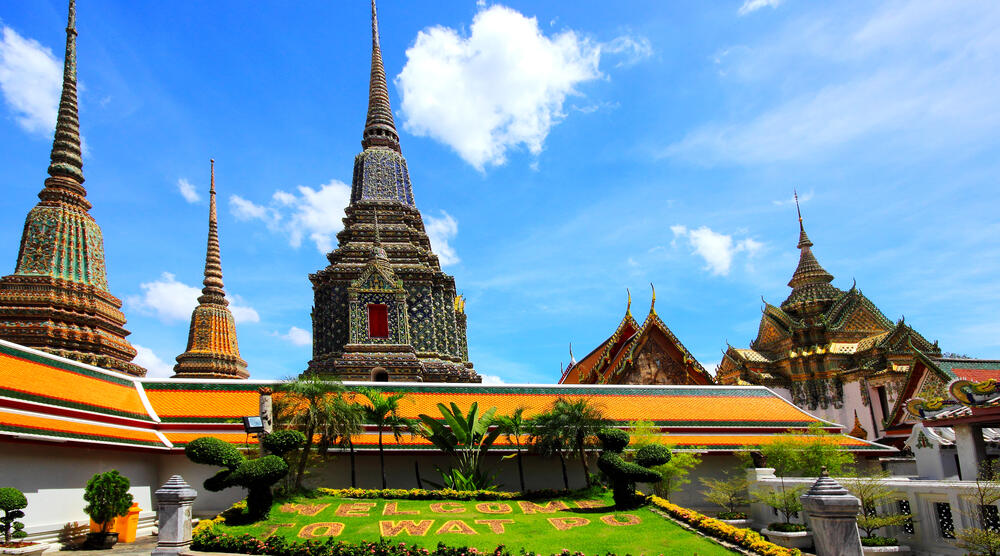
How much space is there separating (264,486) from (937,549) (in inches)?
530

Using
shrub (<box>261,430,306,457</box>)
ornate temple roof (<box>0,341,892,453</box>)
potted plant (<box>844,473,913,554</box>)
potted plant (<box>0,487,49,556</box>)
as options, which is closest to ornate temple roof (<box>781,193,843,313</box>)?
ornate temple roof (<box>0,341,892,453</box>)

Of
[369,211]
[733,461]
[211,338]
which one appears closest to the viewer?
[733,461]

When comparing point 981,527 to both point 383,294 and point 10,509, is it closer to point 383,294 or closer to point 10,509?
point 10,509

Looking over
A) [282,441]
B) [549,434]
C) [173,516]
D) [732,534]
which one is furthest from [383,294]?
[732,534]

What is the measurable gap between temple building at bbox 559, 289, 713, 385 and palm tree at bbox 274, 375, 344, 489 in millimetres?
12375

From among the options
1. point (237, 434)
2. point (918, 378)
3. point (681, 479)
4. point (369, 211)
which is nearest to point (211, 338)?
point (369, 211)

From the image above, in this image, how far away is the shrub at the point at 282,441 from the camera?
16.2 m

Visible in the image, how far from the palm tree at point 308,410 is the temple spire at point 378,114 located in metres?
22.6

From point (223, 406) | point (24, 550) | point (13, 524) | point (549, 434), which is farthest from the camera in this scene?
point (223, 406)

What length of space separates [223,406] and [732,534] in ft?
49.4

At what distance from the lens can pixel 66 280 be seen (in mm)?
25656

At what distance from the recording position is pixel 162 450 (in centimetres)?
1911

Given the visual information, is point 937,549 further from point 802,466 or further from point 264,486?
point 264,486

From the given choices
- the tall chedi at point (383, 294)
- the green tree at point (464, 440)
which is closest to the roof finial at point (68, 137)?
the tall chedi at point (383, 294)
